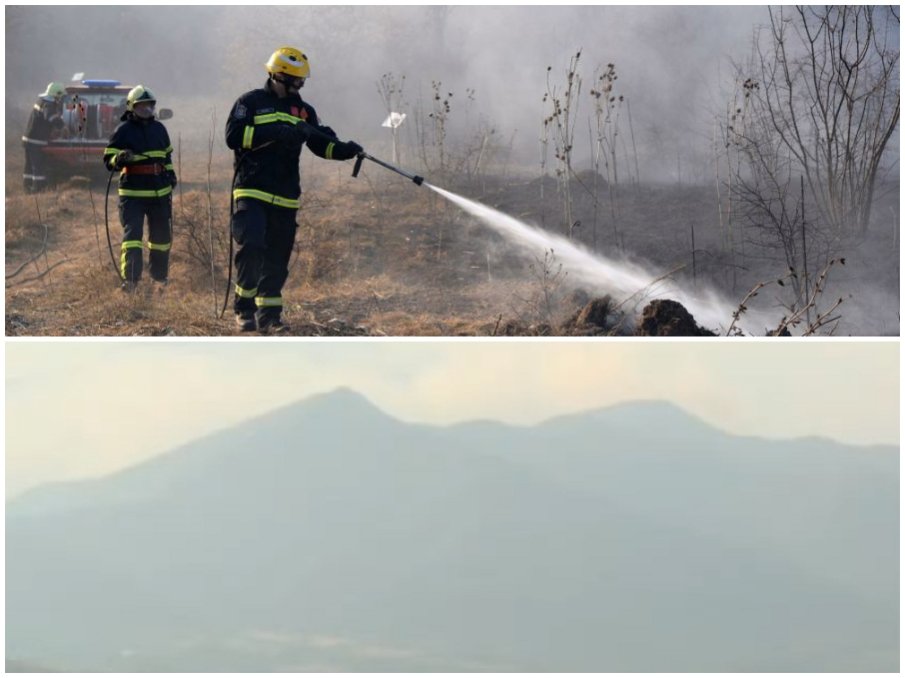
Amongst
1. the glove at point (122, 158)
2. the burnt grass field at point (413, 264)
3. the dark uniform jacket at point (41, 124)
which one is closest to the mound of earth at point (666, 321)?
the burnt grass field at point (413, 264)

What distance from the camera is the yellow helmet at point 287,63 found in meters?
9.53

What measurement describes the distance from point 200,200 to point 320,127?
315 cm

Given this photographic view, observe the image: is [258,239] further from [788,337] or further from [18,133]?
[18,133]

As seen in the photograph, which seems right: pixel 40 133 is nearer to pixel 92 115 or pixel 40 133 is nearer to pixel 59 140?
pixel 59 140

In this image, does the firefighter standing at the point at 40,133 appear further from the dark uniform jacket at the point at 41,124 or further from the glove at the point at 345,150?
the glove at the point at 345,150

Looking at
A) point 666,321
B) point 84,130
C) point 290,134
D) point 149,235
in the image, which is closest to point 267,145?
point 290,134

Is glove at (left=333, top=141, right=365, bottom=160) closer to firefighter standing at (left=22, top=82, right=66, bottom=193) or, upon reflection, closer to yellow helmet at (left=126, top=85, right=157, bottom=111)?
yellow helmet at (left=126, top=85, right=157, bottom=111)

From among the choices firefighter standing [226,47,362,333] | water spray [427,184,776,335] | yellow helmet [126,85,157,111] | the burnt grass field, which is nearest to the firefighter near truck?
the burnt grass field

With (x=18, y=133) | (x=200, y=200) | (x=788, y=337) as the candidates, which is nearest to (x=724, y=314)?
(x=788, y=337)

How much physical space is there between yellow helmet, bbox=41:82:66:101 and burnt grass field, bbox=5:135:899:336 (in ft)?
2.58

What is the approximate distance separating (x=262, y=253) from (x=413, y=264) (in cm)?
231

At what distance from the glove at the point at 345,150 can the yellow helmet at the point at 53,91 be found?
4.85 meters

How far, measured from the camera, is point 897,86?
39.9ft

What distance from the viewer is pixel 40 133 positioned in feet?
43.6
